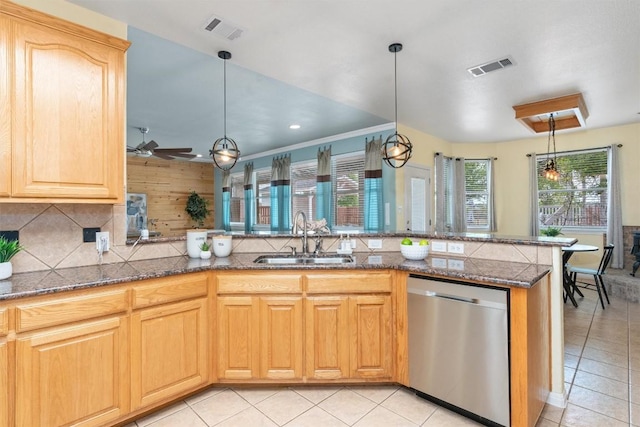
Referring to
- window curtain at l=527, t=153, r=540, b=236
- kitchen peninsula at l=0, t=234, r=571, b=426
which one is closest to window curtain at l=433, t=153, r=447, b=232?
window curtain at l=527, t=153, r=540, b=236

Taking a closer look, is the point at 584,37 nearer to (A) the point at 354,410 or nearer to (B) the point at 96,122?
(A) the point at 354,410

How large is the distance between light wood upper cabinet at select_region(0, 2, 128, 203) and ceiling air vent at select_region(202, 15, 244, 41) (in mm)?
598

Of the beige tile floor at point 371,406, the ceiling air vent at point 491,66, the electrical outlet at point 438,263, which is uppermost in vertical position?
the ceiling air vent at point 491,66

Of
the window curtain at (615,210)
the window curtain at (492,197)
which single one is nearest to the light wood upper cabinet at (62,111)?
the window curtain at (492,197)

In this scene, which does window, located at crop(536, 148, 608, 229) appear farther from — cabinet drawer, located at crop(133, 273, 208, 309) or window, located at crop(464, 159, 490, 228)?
cabinet drawer, located at crop(133, 273, 208, 309)

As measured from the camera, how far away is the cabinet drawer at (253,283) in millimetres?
2270

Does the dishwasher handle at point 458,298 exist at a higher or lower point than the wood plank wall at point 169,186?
lower

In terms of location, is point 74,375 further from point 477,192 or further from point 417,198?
point 477,192

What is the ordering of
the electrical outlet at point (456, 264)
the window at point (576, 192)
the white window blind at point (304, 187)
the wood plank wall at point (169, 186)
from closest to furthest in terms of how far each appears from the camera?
1. the electrical outlet at point (456, 264)
2. the window at point (576, 192)
3. the white window blind at point (304, 187)
4. the wood plank wall at point (169, 186)

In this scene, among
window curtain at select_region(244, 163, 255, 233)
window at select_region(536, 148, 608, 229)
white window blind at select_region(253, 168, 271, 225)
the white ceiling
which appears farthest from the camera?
window curtain at select_region(244, 163, 255, 233)

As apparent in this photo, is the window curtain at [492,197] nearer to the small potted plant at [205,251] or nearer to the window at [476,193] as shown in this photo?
the window at [476,193]

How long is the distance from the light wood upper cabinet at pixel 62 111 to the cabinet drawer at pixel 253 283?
35.3 inches

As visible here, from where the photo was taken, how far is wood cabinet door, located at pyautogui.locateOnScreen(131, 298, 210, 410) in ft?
6.32

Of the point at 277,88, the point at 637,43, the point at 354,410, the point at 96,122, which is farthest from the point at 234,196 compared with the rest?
the point at 637,43
